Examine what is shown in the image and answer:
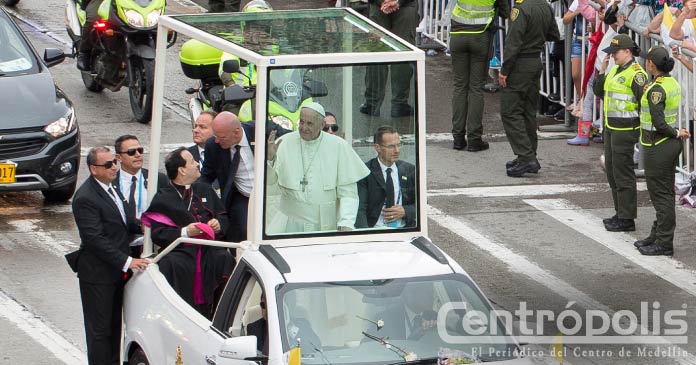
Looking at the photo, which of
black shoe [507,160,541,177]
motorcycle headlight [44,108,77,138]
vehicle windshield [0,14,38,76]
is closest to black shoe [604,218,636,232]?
black shoe [507,160,541,177]

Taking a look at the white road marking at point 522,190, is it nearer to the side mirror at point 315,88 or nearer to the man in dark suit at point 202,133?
the man in dark suit at point 202,133

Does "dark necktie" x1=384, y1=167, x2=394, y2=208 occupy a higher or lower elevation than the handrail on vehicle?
higher

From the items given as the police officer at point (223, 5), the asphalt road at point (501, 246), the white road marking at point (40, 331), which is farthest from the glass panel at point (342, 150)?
the police officer at point (223, 5)

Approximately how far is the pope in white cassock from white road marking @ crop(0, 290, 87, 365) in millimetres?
2499

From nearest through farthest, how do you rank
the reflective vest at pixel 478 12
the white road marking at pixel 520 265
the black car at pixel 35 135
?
the white road marking at pixel 520 265 → the black car at pixel 35 135 → the reflective vest at pixel 478 12

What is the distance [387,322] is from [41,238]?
20.1 ft

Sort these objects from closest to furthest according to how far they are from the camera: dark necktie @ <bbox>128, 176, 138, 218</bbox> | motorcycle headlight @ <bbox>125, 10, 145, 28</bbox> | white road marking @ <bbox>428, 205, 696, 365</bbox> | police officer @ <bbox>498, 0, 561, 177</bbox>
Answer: dark necktie @ <bbox>128, 176, 138, 218</bbox>
white road marking @ <bbox>428, 205, 696, 365</bbox>
police officer @ <bbox>498, 0, 561, 177</bbox>
motorcycle headlight @ <bbox>125, 10, 145, 28</bbox>

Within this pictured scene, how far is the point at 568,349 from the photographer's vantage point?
34.1 ft

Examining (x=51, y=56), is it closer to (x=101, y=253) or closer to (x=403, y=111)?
(x=101, y=253)

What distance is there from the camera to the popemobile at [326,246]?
7.49m

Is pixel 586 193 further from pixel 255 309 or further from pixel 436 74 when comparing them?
pixel 255 309

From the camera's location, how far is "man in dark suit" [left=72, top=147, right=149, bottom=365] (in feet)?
30.1

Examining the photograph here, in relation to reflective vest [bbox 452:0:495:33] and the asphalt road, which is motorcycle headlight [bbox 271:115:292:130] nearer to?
the asphalt road

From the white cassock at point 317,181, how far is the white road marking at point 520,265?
314cm
